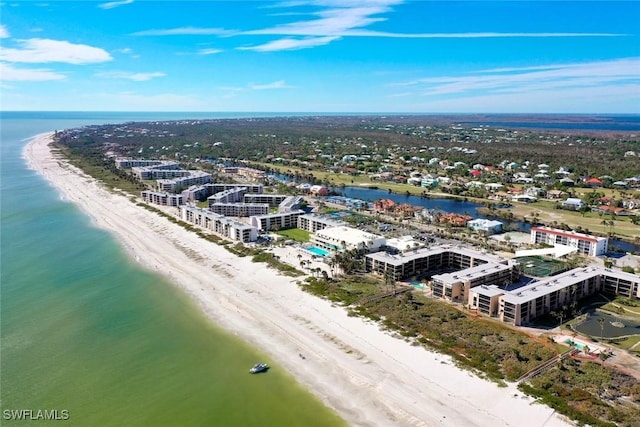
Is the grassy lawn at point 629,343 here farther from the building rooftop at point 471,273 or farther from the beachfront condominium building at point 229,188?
the beachfront condominium building at point 229,188

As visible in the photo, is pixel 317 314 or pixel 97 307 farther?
pixel 97 307

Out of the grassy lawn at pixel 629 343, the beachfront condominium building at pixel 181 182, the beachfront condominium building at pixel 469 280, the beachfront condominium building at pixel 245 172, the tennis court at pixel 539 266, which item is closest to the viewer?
the grassy lawn at pixel 629 343

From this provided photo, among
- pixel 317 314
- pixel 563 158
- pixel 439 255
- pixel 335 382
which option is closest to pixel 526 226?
pixel 439 255

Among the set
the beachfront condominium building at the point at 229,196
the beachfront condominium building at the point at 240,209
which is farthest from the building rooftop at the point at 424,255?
the beachfront condominium building at the point at 229,196

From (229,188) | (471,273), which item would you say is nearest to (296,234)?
(471,273)

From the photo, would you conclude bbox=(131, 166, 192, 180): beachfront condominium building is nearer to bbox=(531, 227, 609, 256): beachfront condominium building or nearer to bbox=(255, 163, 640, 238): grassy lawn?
bbox=(255, 163, 640, 238): grassy lawn

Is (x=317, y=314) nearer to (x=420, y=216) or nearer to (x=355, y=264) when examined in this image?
(x=355, y=264)

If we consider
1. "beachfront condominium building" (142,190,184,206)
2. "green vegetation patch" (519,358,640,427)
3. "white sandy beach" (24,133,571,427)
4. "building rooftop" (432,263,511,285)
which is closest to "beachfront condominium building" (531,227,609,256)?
"building rooftop" (432,263,511,285)
